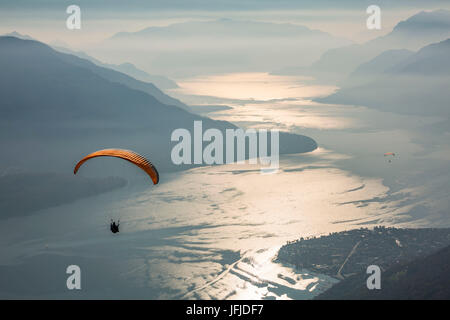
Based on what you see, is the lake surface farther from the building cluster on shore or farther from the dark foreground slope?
the dark foreground slope

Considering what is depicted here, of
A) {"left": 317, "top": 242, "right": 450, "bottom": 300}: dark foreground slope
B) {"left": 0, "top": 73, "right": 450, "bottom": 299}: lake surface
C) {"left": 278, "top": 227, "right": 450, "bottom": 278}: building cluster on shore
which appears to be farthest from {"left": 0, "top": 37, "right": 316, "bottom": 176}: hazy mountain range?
{"left": 317, "top": 242, "right": 450, "bottom": 300}: dark foreground slope

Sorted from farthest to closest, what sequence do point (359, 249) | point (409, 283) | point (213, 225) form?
point (213, 225) < point (359, 249) < point (409, 283)

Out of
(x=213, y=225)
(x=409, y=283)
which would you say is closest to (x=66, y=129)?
(x=213, y=225)

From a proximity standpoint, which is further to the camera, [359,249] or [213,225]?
[213,225]

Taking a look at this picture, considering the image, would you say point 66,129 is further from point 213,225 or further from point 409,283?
point 409,283

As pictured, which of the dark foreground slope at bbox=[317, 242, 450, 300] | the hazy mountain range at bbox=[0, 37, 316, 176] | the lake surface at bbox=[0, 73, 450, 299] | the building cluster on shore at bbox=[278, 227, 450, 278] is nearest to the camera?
the dark foreground slope at bbox=[317, 242, 450, 300]

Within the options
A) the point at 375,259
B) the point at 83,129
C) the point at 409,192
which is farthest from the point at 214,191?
the point at 83,129

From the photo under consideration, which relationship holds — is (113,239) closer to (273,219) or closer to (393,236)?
(273,219)
